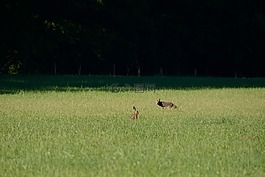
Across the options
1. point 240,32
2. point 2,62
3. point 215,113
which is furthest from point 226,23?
point 215,113

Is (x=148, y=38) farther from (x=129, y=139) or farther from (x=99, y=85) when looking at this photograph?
(x=129, y=139)

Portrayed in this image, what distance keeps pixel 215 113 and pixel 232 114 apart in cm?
53

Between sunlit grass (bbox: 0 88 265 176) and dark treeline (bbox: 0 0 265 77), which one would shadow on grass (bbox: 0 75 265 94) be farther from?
dark treeline (bbox: 0 0 265 77)

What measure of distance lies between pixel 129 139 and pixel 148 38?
135 ft

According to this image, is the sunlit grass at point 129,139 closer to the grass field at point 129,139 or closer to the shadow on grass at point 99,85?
the grass field at point 129,139

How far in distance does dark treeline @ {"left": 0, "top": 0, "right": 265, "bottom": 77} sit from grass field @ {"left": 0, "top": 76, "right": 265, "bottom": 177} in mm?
29936

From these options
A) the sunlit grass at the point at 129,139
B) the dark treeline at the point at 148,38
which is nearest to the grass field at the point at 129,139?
the sunlit grass at the point at 129,139

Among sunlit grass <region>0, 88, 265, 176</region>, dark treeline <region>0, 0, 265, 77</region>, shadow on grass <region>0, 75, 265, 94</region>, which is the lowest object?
sunlit grass <region>0, 88, 265, 176</region>

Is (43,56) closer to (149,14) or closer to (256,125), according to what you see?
(149,14)

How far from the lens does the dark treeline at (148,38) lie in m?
48.8

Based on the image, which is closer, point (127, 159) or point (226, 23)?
point (127, 159)

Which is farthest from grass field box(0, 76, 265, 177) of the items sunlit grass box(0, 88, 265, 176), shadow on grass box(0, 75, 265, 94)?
shadow on grass box(0, 75, 265, 94)

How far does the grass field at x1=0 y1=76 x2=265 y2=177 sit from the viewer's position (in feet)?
27.5

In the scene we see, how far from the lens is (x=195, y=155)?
30.8 feet
